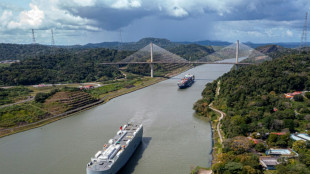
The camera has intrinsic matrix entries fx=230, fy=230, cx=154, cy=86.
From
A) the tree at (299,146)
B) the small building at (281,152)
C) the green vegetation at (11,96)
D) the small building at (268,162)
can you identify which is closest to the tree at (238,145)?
the small building at (268,162)

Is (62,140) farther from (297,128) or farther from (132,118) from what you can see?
(297,128)

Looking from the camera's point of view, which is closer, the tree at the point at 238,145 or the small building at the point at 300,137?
the tree at the point at 238,145

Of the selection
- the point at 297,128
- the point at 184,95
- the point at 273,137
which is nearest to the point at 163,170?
the point at 273,137

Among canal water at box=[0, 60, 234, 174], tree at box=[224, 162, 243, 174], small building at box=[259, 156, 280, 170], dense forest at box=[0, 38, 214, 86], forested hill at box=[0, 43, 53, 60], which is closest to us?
tree at box=[224, 162, 243, 174]

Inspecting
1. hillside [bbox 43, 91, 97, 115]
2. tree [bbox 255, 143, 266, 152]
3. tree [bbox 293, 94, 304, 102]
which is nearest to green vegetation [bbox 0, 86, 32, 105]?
hillside [bbox 43, 91, 97, 115]

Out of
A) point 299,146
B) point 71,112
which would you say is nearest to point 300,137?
point 299,146

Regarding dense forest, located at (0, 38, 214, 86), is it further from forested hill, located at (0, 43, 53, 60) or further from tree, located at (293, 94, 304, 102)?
tree, located at (293, 94, 304, 102)

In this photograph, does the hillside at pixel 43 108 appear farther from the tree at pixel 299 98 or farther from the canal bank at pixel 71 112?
the tree at pixel 299 98
